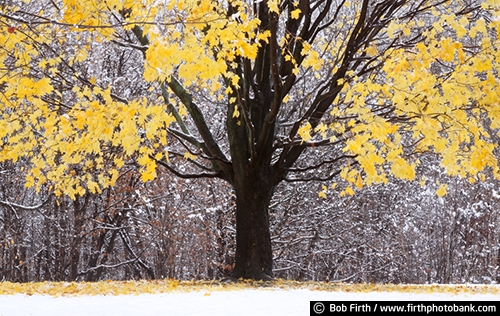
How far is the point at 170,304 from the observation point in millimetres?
5832

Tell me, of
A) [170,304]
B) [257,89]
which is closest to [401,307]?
[170,304]

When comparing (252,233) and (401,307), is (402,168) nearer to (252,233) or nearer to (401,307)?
(401,307)

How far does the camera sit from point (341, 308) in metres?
5.22

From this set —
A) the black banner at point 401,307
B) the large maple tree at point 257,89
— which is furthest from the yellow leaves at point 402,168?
the black banner at point 401,307

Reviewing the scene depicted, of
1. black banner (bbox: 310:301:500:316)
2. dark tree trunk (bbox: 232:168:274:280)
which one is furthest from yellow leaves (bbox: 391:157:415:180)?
dark tree trunk (bbox: 232:168:274:280)

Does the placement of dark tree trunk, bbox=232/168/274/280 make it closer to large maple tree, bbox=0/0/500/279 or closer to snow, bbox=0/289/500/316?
large maple tree, bbox=0/0/500/279

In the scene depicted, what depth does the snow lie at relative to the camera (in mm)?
5266

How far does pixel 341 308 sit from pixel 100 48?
1225 centimetres

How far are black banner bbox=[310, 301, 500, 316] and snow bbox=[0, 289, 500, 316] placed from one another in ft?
0.74

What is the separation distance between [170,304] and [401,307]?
8.41ft

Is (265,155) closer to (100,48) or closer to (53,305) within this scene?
(53,305)

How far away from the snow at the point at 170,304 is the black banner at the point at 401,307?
0.74 feet

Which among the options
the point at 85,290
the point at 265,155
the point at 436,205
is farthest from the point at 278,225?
the point at 85,290

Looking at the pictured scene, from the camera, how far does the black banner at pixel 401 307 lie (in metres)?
5.09
